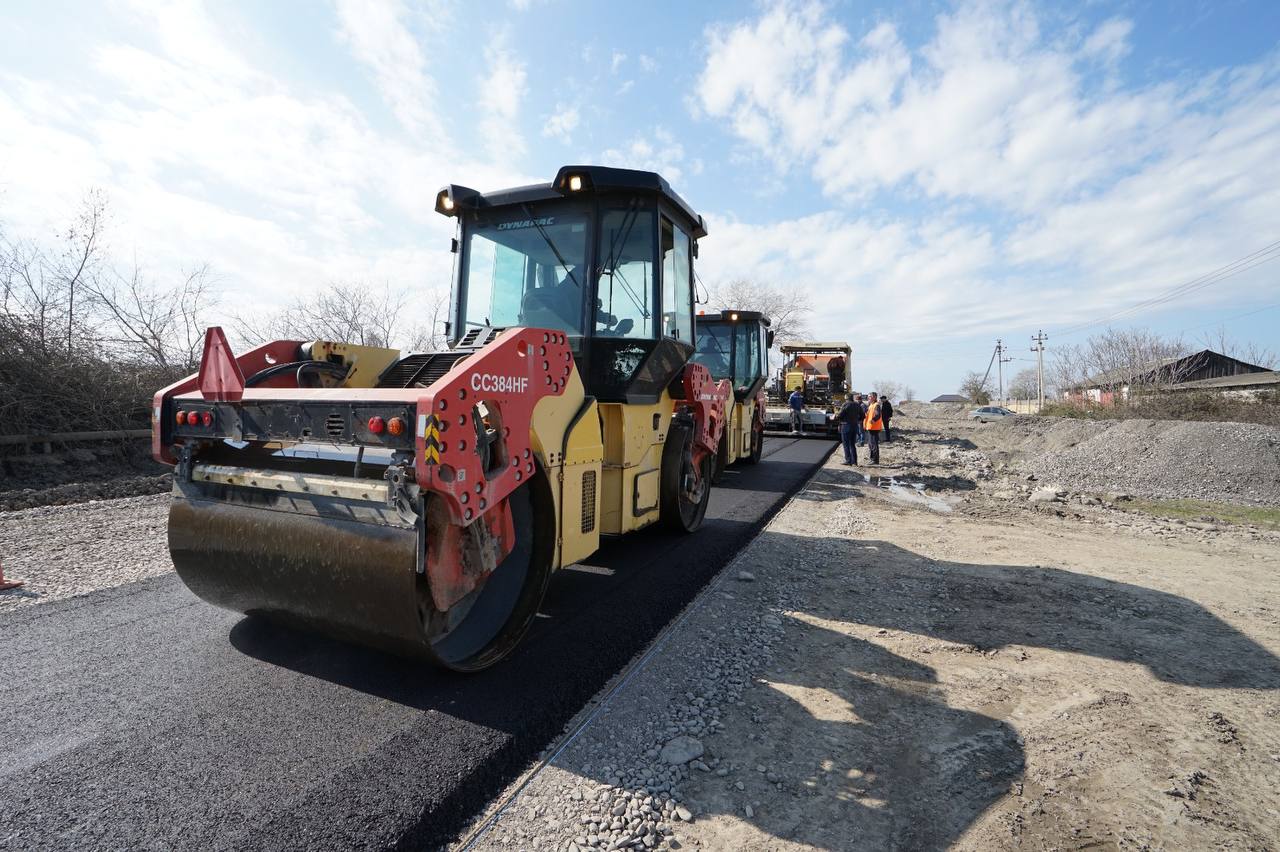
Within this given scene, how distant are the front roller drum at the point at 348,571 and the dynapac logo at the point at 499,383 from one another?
51 centimetres

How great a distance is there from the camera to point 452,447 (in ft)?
8.14

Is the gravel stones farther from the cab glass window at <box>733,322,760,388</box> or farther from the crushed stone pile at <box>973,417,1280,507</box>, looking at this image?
the cab glass window at <box>733,322,760,388</box>

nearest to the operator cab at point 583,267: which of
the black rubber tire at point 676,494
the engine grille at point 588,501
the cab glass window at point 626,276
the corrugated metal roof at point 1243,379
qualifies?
the cab glass window at point 626,276

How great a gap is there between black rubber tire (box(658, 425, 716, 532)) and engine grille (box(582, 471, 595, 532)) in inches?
70.2

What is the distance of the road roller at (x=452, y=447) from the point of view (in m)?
2.52

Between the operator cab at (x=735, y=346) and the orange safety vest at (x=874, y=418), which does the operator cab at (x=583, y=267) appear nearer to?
the operator cab at (x=735, y=346)

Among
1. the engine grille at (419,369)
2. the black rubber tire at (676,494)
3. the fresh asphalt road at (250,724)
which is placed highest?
the engine grille at (419,369)

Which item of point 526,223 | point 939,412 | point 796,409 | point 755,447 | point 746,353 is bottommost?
point 755,447

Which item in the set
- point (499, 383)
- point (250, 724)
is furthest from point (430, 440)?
point (250, 724)

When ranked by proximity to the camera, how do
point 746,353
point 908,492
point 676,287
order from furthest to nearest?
point 746,353
point 908,492
point 676,287

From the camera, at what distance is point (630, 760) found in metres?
2.51

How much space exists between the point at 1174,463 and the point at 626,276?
11.4 m

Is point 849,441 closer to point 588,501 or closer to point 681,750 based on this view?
point 588,501

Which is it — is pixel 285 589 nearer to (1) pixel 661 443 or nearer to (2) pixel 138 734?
(2) pixel 138 734
